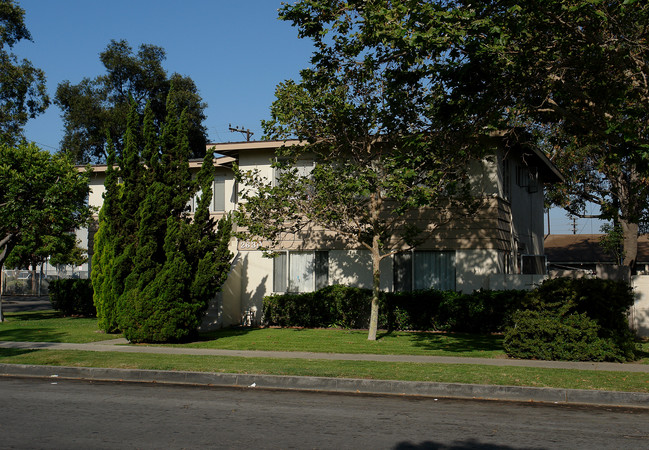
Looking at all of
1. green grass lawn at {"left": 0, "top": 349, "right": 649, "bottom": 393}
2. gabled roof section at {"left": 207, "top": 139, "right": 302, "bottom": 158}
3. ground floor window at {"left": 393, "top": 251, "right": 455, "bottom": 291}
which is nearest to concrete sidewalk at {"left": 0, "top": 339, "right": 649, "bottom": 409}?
green grass lawn at {"left": 0, "top": 349, "right": 649, "bottom": 393}

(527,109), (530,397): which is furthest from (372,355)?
(527,109)

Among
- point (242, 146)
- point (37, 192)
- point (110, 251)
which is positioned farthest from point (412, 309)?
point (37, 192)

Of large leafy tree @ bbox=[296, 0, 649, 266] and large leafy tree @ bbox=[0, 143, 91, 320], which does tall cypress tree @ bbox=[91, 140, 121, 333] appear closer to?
large leafy tree @ bbox=[0, 143, 91, 320]

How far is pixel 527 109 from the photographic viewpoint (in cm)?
1367

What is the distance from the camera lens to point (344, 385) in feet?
36.3

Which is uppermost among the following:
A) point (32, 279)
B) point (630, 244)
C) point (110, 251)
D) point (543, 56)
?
point (543, 56)

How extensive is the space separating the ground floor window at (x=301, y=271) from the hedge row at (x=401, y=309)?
0.84 metres

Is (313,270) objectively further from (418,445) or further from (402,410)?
(418,445)

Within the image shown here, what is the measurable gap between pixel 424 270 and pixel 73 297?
50.6 feet

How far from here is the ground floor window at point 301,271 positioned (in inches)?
856

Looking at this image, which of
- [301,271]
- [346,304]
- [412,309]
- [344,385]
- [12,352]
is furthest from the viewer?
[301,271]

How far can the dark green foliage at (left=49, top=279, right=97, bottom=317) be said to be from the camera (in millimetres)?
26328

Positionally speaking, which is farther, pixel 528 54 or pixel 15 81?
pixel 15 81

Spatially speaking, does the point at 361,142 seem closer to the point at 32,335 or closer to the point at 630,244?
the point at 32,335
